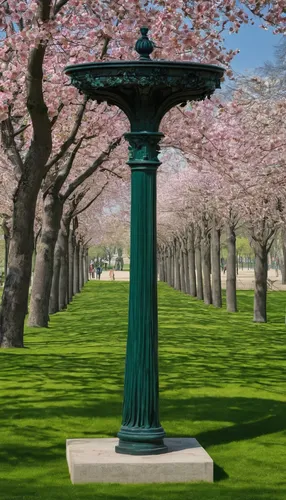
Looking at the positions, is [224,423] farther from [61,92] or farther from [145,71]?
[61,92]

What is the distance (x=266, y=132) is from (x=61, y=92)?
9.04m

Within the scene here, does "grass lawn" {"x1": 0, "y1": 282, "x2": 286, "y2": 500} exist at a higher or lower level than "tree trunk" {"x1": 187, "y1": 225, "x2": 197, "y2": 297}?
lower

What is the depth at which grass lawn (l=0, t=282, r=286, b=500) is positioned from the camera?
9320 millimetres

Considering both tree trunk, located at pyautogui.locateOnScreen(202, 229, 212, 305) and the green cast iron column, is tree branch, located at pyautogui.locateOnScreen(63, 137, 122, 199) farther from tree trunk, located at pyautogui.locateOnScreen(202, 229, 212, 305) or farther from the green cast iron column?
tree trunk, located at pyautogui.locateOnScreen(202, 229, 212, 305)

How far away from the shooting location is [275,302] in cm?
5728

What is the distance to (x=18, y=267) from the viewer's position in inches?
913

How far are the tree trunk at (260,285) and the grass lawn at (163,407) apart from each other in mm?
7153

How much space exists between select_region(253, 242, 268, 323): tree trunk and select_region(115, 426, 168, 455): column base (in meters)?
26.5

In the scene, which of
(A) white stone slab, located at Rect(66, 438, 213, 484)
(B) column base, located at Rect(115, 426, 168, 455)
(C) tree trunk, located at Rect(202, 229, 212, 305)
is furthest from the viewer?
(C) tree trunk, located at Rect(202, 229, 212, 305)

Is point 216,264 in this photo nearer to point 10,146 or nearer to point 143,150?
point 10,146

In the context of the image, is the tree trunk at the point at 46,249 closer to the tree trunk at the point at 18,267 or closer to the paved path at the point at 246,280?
the tree trunk at the point at 18,267

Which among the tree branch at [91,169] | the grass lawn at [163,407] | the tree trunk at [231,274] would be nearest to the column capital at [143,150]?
the grass lawn at [163,407]

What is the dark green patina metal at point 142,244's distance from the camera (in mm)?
9961

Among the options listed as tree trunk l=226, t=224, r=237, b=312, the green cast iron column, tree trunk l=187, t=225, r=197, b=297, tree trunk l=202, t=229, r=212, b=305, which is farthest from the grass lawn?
tree trunk l=187, t=225, r=197, b=297
